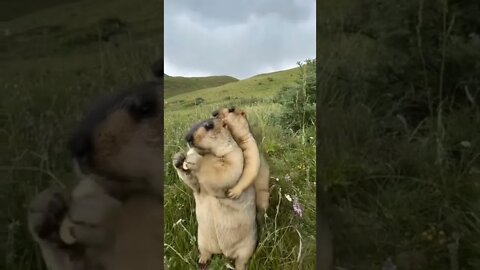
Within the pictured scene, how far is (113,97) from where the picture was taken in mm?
1441

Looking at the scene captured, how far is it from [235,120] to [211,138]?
83 millimetres

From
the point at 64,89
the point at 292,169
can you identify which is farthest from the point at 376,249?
the point at 64,89

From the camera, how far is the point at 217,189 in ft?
4.77

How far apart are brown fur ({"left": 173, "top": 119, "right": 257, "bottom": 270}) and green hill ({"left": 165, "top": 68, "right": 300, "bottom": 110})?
8cm

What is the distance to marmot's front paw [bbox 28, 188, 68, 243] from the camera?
1.44 meters

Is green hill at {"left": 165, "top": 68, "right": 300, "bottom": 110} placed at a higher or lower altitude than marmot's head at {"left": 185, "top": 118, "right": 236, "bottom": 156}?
higher

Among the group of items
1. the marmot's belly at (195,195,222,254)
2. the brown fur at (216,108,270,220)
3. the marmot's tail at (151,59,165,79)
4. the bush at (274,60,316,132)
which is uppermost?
the marmot's tail at (151,59,165,79)

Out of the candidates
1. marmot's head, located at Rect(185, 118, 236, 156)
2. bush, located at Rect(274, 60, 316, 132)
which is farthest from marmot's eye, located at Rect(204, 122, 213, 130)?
bush, located at Rect(274, 60, 316, 132)

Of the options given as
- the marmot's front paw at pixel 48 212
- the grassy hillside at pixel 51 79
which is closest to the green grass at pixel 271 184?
the grassy hillside at pixel 51 79

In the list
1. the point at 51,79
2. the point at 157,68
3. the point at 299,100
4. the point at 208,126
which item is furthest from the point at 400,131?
the point at 51,79

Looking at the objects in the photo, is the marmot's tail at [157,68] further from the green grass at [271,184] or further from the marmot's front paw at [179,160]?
the marmot's front paw at [179,160]

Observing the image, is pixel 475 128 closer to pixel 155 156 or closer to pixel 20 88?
pixel 155 156

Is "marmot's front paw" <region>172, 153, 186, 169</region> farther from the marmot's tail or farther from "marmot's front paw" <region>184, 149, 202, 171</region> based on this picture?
the marmot's tail

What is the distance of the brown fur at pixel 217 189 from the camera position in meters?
1.45
